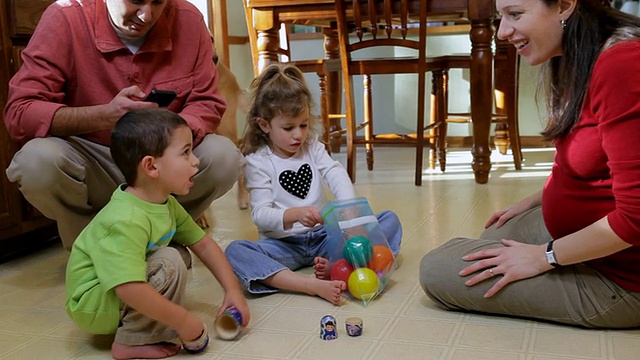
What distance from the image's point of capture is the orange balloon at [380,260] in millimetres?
1719

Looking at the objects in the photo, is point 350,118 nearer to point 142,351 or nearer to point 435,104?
point 435,104

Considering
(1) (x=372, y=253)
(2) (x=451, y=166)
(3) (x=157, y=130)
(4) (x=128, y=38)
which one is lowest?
(2) (x=451, y=166)

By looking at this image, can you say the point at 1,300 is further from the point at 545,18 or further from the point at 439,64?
the point at 439,64

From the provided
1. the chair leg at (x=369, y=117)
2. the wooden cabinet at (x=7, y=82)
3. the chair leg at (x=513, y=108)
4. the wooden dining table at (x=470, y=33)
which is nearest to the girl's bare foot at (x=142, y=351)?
the wooden cabinet at (x=7, y=82)

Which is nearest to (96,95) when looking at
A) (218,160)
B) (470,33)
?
(218,160)

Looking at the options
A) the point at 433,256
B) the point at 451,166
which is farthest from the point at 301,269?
the point at 451,166

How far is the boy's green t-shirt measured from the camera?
4.24ft

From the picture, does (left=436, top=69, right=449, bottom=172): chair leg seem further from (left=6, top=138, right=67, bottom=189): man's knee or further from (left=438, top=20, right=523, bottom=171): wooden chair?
(left=6, top=138, right=67, bottom=189): man's knee

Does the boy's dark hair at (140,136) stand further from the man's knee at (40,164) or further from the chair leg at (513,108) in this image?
the chair leg at (513,108)

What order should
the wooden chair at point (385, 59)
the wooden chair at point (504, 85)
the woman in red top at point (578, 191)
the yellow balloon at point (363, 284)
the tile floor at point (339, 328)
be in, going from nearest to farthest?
the woman in red top at point (578, 191) → the tile floor at point (339, 328) → the yellow balloon at point (363, 284) → the wooden chair at point (385, 59) → the wooden chair at point (504, 85)

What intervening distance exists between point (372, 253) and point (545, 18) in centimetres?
71

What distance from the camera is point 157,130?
54.0 inches

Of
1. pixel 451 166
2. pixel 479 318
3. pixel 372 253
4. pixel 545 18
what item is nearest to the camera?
pixel 545 18

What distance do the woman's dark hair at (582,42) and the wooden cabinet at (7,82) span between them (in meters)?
1.65
